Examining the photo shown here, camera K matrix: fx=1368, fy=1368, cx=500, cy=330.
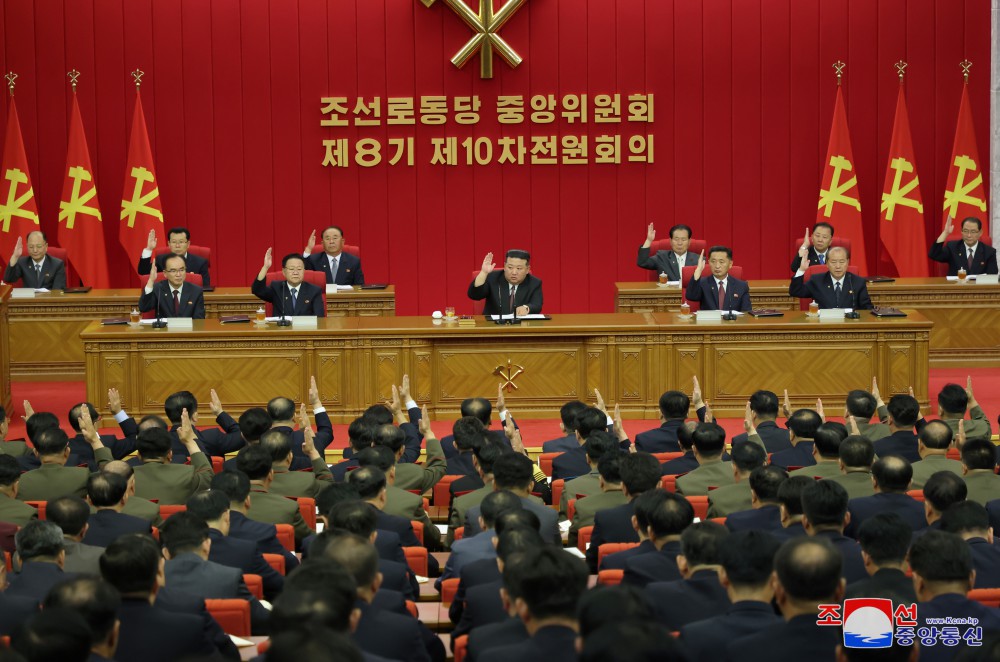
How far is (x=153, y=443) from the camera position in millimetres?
6246

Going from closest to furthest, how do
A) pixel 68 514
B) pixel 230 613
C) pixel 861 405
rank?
1. pixel 230 613
2. pixel 68 514
3. pixel 861 405

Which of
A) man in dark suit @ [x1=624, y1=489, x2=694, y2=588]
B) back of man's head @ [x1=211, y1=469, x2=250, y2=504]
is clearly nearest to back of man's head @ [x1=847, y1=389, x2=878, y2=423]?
man in dark suit @ [x1=624, y1=489, x2=694, y2=588]

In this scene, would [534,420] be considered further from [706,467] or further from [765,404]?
[706,467]

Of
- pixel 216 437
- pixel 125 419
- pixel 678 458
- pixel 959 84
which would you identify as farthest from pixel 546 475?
pixel 959 84

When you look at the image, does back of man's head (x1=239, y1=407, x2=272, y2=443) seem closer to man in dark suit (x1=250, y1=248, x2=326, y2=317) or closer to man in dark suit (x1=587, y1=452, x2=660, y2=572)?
man in dark suit (x1=587, y1=452, x2=660, y2=572)

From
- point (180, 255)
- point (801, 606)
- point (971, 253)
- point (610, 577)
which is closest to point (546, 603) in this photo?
point (801, 606)

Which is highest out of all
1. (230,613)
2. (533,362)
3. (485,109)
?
(485,109)

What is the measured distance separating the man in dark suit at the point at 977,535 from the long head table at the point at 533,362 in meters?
5.07

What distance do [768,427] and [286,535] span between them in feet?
9.48

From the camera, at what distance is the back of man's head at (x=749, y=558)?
3.76 meters

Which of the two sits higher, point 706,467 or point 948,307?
point 948,307

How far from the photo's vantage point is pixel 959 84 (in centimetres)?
A: 1439

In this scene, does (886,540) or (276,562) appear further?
(276,562)

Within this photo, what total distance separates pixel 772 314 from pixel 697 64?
507cm
